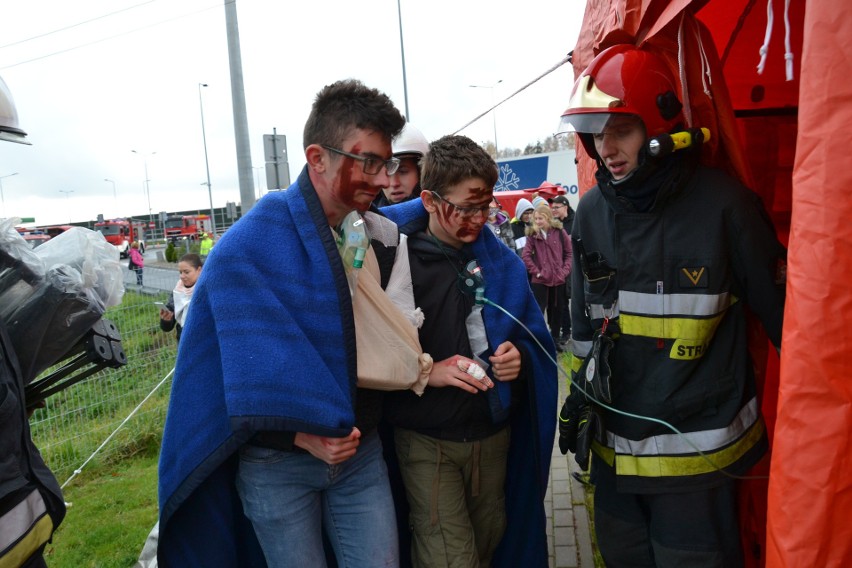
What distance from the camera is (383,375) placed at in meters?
2.09

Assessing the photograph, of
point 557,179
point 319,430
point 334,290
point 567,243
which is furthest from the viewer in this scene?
point 557,179

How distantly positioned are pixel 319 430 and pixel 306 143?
3.08ft

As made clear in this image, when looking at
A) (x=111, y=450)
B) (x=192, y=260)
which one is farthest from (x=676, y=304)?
(x=111, y=450)

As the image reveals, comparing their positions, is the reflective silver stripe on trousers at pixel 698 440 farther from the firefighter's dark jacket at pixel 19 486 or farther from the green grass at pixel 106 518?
the green grass at pixel 106 518

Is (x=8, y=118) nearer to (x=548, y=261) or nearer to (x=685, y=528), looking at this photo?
(x=685, y=528)

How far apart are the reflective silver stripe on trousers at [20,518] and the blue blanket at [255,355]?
13.5 inches

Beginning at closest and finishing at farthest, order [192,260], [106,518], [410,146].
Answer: [410,146]
[106,518]
[192,260]

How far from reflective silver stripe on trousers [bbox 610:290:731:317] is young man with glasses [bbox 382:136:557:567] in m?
0.45

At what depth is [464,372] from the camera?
2307mm

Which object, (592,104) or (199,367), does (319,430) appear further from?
(592,104)

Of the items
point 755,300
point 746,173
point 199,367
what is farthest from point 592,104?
point 199,367

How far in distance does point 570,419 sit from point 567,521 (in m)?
1.77

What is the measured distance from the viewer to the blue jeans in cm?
204

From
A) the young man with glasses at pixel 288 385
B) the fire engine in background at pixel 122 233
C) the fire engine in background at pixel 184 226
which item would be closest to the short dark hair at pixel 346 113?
the young man with glasses at pixel 288 385
